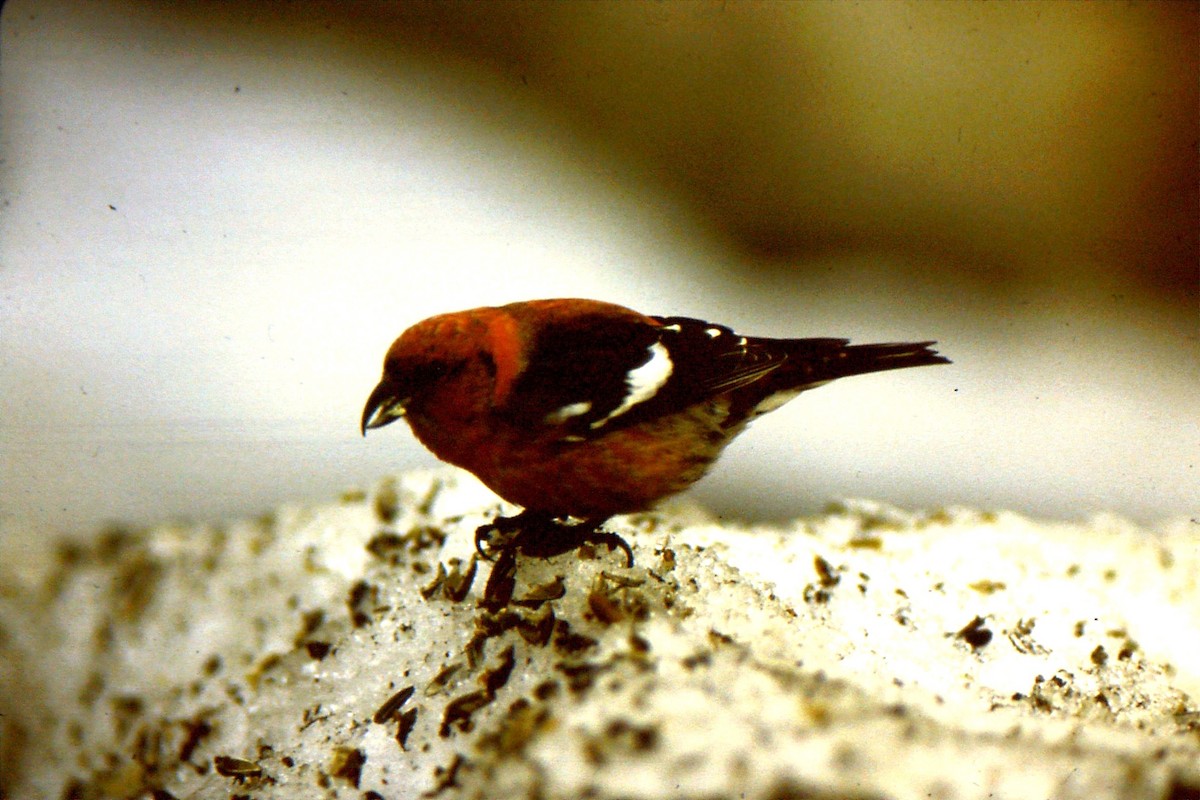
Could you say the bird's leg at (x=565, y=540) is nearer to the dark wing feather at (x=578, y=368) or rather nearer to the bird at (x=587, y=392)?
the bird at (x=587, y=392)

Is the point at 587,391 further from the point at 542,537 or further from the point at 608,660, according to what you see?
the point at 608,660

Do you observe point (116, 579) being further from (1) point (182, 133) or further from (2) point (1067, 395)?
(2) point (1067, 395)

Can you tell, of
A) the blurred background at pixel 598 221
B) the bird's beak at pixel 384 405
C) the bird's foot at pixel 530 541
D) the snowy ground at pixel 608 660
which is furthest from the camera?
the blurred background at pixel 598 221

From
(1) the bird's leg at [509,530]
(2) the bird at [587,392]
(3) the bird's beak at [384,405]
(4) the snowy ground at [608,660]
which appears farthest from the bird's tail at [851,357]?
(3) the bird's beak at [384,405]

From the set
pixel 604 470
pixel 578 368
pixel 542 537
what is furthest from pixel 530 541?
pixel 578 368

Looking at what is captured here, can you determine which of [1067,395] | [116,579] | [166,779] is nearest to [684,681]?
[166,779]

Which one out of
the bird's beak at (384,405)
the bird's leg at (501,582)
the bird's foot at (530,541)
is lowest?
the bird's leg at (501,582)

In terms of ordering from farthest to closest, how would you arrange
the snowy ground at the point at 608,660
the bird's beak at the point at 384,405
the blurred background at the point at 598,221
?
the blurred background at the point at 598,221 < the bird's beak at the point at 384,405 < the snowy ground at the point at 608,660
